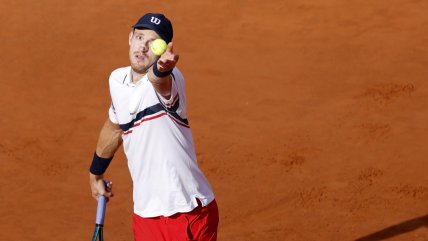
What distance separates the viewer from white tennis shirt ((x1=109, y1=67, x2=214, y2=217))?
19.9ft

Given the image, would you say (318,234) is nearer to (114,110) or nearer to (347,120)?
(347,120)

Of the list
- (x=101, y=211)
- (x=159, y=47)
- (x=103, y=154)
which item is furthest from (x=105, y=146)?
(x=159, y=47)

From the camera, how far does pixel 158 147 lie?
6117 millimetres

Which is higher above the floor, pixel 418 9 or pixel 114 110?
pixel 114 110

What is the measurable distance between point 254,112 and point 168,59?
288 inches

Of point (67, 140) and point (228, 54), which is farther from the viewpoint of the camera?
point (228, 54)

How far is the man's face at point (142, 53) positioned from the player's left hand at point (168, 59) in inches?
20.5

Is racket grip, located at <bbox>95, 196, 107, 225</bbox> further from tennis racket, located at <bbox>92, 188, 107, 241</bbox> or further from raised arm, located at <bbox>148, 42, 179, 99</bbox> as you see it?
raised arm, located at <bbox>148, 42, 179, 99</bbox>

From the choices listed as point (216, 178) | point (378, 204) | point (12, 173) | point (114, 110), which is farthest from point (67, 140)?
point (114, 110)

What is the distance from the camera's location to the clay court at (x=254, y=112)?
10.3 metres

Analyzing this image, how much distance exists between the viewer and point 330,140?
11.8 m

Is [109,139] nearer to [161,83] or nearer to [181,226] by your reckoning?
[181,226]

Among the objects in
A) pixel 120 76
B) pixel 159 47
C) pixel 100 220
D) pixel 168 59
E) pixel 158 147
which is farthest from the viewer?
pixel 100 220

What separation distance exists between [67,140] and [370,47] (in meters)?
5.24
